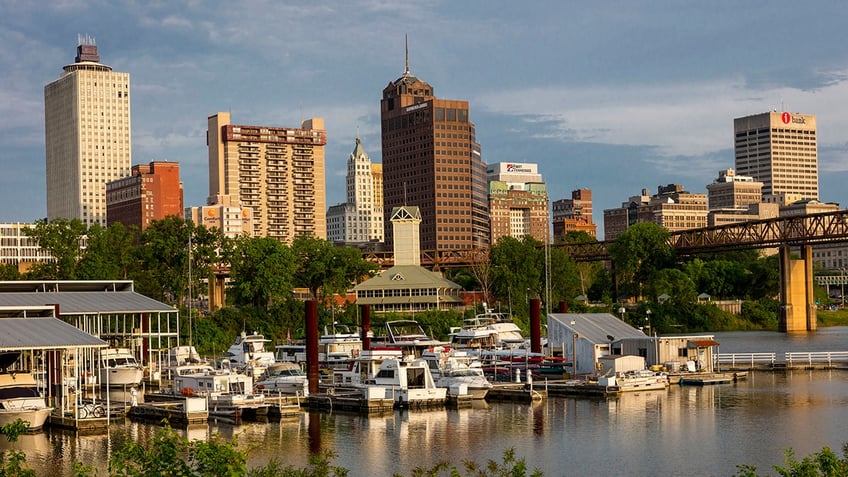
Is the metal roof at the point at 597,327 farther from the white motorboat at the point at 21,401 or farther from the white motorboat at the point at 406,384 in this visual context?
the white motorboat at the point at 21,401

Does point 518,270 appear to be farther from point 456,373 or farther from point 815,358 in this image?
point 456,373

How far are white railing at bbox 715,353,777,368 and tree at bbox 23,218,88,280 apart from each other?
7487 centimetres

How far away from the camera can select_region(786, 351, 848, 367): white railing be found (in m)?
98.9

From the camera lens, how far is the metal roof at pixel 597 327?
91812mm

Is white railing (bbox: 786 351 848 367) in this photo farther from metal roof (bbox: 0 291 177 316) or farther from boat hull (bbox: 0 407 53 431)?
boat hull (bbox: 0 407 53 431)

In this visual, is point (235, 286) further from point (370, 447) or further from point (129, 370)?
point (370, 447)

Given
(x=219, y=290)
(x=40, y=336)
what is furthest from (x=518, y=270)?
(x=40, y=336)

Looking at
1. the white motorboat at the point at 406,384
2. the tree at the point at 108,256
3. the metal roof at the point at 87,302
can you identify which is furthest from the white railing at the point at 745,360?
the tree at the point at 108,256

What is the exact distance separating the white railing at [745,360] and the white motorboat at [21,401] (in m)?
55.9

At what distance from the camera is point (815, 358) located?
106m

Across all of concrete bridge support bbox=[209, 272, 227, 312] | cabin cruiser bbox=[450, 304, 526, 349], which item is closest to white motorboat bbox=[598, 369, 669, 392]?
cabin cruiser bbox=[450, 304, 526, 349]

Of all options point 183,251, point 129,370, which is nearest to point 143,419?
point 129,370

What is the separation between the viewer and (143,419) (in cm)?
6788

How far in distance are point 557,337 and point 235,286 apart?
61.9 metres
